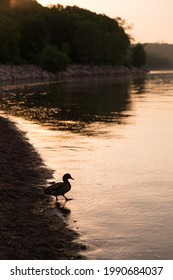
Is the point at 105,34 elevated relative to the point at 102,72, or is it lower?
elevated

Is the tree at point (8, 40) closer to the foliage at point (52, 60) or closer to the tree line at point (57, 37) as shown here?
the tree line at point (57, 37)

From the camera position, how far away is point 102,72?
156 m

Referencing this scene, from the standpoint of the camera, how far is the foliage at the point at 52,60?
111 meters

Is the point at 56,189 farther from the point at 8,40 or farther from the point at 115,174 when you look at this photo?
the point at 8,40

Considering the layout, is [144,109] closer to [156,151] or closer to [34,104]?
[34,104]

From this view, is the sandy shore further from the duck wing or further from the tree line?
the tree line

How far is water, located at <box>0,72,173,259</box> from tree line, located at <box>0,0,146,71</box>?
80055mm

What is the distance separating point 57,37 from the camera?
15625 cm

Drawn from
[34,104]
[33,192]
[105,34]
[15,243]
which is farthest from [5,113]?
[105,34]

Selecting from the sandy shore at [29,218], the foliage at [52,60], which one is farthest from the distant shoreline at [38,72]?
the sandy shore at [29,218]

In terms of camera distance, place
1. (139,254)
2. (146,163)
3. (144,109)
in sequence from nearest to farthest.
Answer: (139,254) < (146,163) < (144,109)

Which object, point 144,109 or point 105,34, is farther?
point 105,34

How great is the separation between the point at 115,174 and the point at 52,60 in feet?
318
